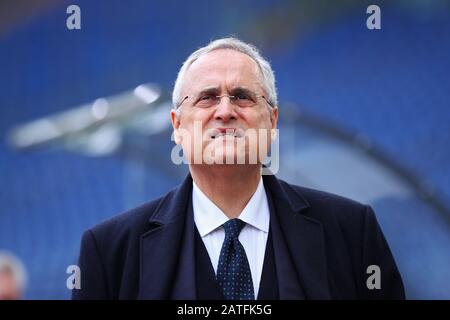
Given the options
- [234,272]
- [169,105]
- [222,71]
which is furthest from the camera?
[169,105]

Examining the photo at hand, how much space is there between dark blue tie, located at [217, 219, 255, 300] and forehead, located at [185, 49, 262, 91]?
40 centimetres

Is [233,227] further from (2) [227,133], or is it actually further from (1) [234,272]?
(2) [227,133]

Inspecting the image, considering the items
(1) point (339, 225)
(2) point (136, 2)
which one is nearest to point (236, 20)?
(2) point (136, 2)

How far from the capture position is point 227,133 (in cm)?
166

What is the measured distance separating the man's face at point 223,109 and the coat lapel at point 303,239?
0.48 feet

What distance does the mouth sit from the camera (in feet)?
5.44

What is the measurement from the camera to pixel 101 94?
279 centimetres

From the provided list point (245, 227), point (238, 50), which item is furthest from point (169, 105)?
point (245, 227)

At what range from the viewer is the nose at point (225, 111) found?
166cm

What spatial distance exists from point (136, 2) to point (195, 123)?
1.25 meters

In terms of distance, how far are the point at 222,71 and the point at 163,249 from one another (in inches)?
18.9

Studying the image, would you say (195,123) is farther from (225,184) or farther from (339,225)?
(339,225)

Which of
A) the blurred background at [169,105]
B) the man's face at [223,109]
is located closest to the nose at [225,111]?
the man's face at [223,109]

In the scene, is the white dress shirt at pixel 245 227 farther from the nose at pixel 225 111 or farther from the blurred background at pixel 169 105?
the blurred background at pixel 169 105
